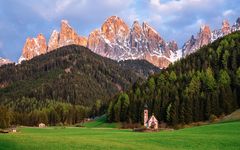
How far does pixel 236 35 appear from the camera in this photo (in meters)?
199

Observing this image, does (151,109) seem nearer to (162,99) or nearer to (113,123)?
(162,99)

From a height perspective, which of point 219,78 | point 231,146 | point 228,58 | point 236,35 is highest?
point 236,35

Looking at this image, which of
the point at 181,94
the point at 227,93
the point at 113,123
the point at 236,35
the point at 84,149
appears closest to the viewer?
the point at 84,149

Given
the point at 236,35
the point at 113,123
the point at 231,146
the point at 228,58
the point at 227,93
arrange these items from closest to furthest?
the point at 231,146, the point at 227,93, the point at 113,123, the point at 228,58, the point at 236,35

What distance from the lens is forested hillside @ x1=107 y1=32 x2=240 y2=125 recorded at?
12625 centimetres

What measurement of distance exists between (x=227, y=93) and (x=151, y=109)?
29605 mm

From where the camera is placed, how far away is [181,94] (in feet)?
465

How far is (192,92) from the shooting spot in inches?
5502

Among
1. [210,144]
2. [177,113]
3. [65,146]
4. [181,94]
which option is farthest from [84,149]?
[181,94]

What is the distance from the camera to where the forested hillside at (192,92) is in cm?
12625

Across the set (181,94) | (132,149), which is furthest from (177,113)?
(132,149)

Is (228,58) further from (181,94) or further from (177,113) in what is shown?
(177,113)

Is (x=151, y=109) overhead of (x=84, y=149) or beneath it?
overhead

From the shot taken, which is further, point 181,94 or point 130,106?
Result: point 130,106
